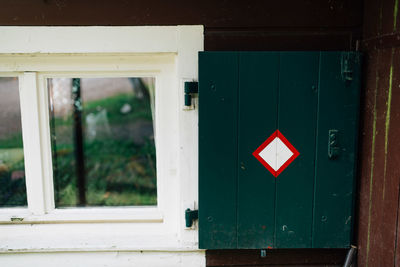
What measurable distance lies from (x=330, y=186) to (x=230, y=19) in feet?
3.68

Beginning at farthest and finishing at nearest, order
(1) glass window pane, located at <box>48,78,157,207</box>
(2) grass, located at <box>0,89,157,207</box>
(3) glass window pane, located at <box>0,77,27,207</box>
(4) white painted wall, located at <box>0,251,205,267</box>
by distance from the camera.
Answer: (1) glass window pane, located at <box>48,78,157,207</box>
(2) grass, located at <box>0,89,157,207</box>
(3) glass window pane, located at <box>0,77,27,207</box>
(4) white painted wall, located at <box>0,251,205,267</box>

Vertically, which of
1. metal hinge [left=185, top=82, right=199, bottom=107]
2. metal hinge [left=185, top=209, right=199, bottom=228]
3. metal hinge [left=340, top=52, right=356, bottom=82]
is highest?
metal hinge [left=340, top=52, right=356, bottom=82]

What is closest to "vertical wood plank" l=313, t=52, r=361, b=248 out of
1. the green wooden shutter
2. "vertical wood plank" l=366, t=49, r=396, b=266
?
the green wooden shutter

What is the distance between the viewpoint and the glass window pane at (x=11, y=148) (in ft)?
7.06

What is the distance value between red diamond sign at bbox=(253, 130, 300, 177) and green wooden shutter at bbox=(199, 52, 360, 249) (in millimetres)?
28

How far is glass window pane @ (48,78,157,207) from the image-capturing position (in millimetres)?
3850

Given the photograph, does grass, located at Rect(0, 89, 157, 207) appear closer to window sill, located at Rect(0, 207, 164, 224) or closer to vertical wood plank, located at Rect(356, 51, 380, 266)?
window sill, located at Rect(0, 207, 164, 224)

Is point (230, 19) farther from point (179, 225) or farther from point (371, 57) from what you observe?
point (179, 225)

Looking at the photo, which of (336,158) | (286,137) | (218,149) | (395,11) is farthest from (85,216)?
(395,11)

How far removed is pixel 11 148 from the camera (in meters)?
2.38

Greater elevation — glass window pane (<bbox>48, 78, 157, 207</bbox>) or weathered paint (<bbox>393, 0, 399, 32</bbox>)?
weathered paint (<bbox>393, 0, 399, 32</bbox>)

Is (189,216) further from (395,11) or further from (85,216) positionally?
(395,11)

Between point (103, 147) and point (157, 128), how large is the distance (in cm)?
418

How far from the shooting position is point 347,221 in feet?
6.08
